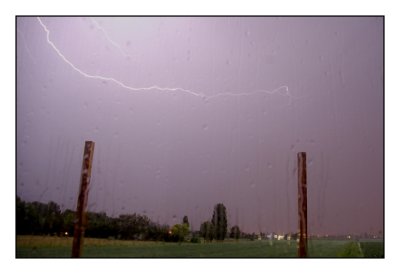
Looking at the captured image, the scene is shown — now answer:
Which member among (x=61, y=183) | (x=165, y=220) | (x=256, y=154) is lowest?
(x=165, y=220)

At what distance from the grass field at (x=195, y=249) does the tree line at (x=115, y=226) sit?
0.16 ft

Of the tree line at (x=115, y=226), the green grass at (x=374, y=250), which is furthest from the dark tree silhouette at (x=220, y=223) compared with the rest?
the green grass at (x=374, y=250)

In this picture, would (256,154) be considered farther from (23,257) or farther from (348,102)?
(23,257)

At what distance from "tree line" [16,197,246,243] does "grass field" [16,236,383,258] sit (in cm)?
5

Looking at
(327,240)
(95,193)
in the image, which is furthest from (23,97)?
(327,240)

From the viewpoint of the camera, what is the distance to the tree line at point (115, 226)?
12.9 ft

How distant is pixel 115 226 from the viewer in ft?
13.3

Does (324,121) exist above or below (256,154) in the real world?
above

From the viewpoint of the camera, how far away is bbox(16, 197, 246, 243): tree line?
393 centimetres

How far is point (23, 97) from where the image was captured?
397 cm

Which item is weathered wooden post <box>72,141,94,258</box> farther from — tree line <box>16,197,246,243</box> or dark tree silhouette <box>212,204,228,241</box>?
dark tree silhouette <box>212,204,228,241</box>

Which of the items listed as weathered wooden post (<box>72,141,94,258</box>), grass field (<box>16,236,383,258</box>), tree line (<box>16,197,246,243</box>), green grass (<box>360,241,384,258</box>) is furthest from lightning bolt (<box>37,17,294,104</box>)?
green grass (<box>360,241,384,258</box>)

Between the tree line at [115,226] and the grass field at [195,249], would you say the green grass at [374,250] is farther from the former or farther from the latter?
the tree line at [115,226]
